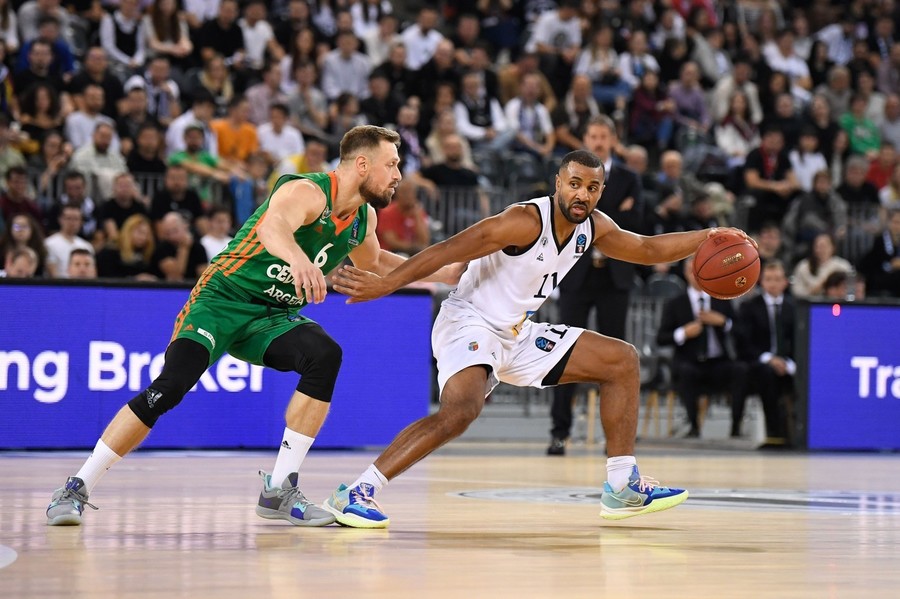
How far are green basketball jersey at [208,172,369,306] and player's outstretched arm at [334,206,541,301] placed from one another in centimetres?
17

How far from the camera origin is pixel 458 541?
18.0ft

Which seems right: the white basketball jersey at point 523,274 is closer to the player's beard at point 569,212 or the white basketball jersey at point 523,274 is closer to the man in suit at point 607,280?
the player's beard at point 569,212

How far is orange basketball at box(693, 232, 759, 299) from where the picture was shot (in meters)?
6.53

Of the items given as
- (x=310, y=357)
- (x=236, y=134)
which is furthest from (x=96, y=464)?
(x=236, y=134)

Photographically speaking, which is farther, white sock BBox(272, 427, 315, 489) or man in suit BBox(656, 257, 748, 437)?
man in suit BBox(656, 257, 748, 437)

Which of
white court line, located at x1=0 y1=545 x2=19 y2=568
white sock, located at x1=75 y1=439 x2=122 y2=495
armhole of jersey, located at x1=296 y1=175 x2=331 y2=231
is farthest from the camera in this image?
armhole of jersey, located at x1=296 y1=175 x2=331 y2=231

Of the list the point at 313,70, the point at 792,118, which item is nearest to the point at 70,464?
the point at 313,70

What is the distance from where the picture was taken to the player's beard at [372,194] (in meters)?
6.09

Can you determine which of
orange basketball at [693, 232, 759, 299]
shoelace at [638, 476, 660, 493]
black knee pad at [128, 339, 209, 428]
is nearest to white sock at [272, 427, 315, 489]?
black knee pad at [128, 339, 209, 428]

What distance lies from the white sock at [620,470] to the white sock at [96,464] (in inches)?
85.7

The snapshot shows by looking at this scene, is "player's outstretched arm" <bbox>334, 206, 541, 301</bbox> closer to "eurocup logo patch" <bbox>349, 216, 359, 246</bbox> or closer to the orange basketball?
"eurocup logo patch" <bbox>349, 216, 359, 246</bbox>

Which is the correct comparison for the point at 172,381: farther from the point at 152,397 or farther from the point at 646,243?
the point at 646,243

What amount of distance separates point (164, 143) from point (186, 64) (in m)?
1.93

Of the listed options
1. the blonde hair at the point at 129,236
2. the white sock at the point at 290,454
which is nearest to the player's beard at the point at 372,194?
the white sock at the point at 290,454
